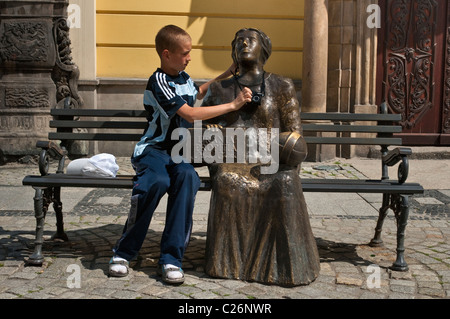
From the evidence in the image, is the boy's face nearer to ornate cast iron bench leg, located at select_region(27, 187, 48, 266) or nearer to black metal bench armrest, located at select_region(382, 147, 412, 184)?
ornate cast iron bench leg, located at select_region(27, 187, 48, 266)

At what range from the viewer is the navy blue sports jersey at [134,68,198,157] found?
396 cm

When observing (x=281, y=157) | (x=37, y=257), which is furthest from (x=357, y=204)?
(x=37, y=257)

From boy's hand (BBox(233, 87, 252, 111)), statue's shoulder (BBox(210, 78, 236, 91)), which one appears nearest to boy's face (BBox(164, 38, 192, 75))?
statue's shoulder (BBox(210, 78, 236, 91))

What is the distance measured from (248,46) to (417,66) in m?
5.68

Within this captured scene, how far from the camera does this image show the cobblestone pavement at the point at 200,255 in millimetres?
3625

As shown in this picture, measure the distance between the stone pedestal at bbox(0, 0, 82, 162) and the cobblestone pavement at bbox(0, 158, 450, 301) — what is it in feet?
6.39

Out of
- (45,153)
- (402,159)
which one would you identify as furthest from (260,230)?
(45,153)

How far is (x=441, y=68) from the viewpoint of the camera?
921 cm

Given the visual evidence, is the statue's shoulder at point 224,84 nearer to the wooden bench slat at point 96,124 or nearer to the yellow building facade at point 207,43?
the wooden bench slat at point 96,124

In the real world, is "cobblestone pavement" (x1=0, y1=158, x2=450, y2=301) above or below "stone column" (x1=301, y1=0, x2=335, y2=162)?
below

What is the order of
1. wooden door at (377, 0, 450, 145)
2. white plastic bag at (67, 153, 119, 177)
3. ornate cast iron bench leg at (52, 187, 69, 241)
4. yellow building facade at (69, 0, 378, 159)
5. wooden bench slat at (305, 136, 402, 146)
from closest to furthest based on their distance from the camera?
1. white plastic bag at (67, 153, 119, 177)
2. ornate cast iron bench leg at (52, 187, 69, 241)
3. wooden bench slat at (305, 136, 402, 146)
4. yellow building facade at (69, 0, 378, 159)
5. wooden door at (377, 0, 450, 145)

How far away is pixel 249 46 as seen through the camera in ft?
13.6

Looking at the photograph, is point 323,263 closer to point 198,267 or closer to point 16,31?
point 198,267

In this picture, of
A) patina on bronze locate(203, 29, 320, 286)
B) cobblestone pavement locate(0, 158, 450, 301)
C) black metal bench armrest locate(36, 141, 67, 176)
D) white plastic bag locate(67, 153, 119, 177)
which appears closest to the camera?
cobblestone pavement locate(0, 158, 450, 301)
